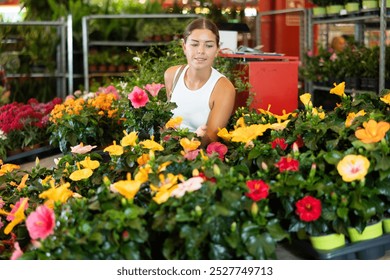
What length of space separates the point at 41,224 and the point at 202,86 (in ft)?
5.25

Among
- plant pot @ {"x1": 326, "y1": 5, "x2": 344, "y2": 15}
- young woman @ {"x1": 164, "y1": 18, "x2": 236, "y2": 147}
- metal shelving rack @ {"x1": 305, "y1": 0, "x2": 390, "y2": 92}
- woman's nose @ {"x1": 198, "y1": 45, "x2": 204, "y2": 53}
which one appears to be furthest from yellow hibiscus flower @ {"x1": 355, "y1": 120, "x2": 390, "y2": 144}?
plant pot @ {"x1": 326, "y1": 5, "x2": 344, "y2": 15}

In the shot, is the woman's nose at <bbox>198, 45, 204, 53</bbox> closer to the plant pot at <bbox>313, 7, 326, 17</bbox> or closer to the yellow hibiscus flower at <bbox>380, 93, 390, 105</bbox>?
the yellow hibiscus flower at <bbox>380, 93, 390, 105</bbox>

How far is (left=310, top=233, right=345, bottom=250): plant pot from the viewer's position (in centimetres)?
161

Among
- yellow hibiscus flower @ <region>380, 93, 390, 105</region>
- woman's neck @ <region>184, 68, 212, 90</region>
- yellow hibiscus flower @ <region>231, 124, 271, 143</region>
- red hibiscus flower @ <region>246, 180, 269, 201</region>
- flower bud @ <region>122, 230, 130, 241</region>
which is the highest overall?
woman's neck @ <region>184, 68, 212, 90</region>

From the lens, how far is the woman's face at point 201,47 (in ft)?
9.15

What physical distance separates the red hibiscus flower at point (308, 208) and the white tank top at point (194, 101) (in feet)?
4.63

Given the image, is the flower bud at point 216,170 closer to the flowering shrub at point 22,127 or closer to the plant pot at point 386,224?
the plant pot at point 386,224

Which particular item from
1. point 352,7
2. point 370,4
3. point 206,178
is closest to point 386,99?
point 206,178

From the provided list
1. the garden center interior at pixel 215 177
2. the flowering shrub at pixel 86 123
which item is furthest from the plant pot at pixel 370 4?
the flowering shrub at pixel 86 123

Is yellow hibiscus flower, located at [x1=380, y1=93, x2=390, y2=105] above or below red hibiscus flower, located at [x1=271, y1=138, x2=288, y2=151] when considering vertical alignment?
above

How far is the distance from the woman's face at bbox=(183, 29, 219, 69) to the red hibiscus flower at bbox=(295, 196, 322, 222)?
4.42ft

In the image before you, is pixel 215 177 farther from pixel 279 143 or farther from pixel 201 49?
pixel 201 49
